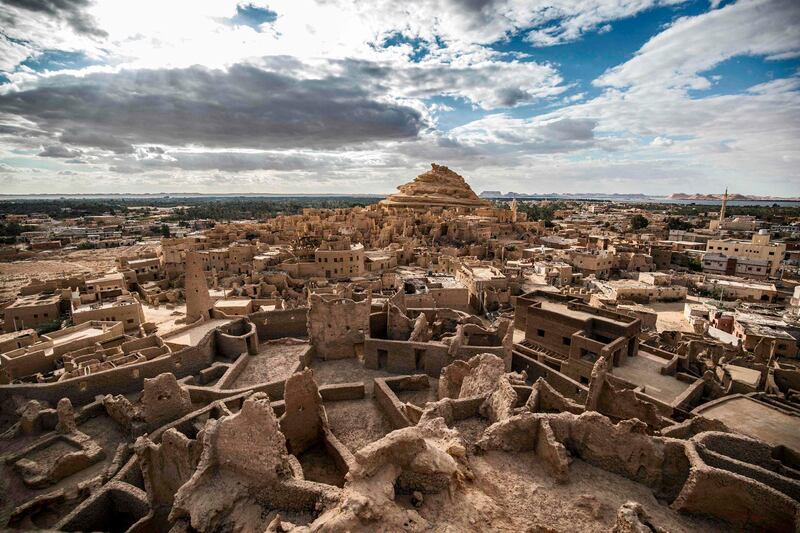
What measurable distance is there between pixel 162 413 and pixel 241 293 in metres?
24.2

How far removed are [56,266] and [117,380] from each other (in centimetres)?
7157

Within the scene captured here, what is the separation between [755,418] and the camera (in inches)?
527

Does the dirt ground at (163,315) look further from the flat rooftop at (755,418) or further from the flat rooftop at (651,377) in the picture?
the flat rooftop at (755,418)

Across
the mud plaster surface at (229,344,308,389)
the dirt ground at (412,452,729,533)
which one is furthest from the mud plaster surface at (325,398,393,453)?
the dirt ground at (412,452,729,533)

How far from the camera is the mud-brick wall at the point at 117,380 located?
46.8ft

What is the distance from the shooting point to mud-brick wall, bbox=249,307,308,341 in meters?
21.3

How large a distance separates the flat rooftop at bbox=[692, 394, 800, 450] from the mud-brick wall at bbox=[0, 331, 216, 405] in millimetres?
20266

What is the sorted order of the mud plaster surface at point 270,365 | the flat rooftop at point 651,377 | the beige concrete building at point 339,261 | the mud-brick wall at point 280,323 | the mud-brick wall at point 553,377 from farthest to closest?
the beige concrete building at point 339,261 → the mud-brick wall at point 280,323 → the mud plaster surface at point 270,365 → the flat rooftop at point 651,377 → the mud-brick wall at point 553,377

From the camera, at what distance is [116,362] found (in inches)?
730

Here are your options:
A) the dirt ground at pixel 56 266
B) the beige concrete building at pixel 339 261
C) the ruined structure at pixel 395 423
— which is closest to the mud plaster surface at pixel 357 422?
the ruined structure at pixel 395 423

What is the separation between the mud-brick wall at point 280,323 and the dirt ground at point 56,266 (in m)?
45.0

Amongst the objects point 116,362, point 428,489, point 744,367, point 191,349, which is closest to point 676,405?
point 744,367

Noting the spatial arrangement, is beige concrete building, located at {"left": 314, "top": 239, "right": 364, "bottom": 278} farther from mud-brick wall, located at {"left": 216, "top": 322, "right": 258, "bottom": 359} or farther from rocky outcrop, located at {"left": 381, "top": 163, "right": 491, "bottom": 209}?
rocky outcrop, located at {"left": 381, "top": 163, "right": 491, "bottom": 209}

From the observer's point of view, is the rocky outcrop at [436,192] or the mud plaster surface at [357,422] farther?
the rocky outcrop at [436,192]
